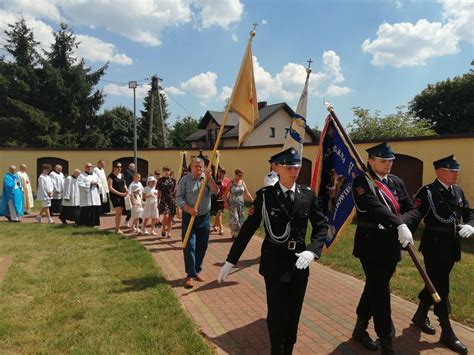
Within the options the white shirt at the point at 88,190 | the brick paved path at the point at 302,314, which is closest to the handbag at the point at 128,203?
the white shirt at the point at 88,190

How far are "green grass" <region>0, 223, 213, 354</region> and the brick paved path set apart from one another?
31 cm

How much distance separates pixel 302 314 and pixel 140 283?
2.64 meters

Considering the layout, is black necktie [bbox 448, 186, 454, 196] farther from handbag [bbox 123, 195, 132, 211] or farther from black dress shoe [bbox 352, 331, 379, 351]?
handbag [bbox 123, 195, 132, 211]

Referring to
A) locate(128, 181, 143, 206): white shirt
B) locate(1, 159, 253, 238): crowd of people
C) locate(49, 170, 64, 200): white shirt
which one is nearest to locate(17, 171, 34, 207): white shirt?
locate(1, 159, 253, 238): crowd of people

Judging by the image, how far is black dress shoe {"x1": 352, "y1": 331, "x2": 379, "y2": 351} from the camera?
4324mm

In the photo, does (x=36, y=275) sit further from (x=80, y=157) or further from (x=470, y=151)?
(x=80, y=157)

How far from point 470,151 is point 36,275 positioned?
12.0m

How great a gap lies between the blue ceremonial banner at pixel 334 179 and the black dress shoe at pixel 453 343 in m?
1.60

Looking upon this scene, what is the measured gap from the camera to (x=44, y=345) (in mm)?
4375

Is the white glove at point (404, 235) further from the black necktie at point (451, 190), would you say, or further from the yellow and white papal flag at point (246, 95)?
the yellow and white papal flag at point (246, 95)

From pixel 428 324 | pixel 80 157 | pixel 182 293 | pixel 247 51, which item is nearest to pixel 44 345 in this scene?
pixel 182 293

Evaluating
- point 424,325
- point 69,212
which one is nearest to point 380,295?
point 424,325

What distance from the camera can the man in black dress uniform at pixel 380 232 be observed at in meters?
3.93

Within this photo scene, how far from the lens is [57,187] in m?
14.8
